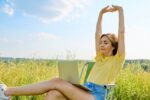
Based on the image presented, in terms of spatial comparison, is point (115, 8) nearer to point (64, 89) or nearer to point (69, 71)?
point (69, 71)

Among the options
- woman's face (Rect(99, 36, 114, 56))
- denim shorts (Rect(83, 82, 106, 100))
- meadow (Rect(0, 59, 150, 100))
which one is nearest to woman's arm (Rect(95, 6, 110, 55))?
woman's face (Rect(99, 36, 114, 56))

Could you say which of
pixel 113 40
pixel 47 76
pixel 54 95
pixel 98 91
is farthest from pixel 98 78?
pixel 47 76

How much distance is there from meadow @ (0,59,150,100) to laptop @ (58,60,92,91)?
6.37 ft

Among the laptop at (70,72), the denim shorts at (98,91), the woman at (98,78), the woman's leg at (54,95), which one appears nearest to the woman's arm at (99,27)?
the woman at (98,78)

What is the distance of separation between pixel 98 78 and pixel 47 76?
2.22 m

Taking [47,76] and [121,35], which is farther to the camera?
[47,76]

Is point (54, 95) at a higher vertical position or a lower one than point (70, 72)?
lower

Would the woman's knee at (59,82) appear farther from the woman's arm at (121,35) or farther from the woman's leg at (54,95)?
the woman's arm at (121,35)

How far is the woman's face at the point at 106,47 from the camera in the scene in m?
4.36

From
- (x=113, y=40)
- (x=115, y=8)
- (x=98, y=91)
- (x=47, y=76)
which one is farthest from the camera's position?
(x=47, y=76)

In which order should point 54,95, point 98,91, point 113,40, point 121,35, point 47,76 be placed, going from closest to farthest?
point 54,95 → point 98,91 → point 121,35 → point 113,40 → point 47,76

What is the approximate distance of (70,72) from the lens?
153 inches

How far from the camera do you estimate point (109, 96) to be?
4199 millimetres

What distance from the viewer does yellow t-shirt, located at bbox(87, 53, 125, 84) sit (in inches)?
166
